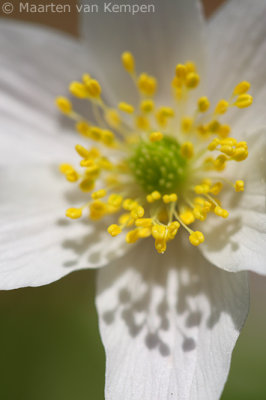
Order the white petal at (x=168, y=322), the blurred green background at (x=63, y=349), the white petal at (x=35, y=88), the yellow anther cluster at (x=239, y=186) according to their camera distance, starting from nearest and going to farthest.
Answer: the white petal at (x=168, y=322), the yellow anther cluster at (x=239, y=186), the white petal at (x=35, y=88), the blurred green background at (x=63, y=349)

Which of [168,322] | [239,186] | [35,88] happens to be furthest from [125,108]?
[168,322]

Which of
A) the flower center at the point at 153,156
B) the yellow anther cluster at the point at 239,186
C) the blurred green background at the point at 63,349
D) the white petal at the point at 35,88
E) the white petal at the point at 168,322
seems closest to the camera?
the white petal at the point at 168,322

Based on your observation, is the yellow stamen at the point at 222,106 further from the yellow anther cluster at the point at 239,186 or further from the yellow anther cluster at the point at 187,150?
the yellow anther cluster at the point at 239,186

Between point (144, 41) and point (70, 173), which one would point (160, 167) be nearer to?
point (70, 173)

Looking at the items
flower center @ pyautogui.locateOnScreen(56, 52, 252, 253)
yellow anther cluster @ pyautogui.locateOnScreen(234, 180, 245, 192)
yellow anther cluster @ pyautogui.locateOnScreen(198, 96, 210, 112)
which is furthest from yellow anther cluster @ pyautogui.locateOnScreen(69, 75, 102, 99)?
yellow anther cluster @ pyautogui.locateOnScreen(234, 180, 245, 192)

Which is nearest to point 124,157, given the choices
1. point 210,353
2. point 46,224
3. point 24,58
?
point 46,224

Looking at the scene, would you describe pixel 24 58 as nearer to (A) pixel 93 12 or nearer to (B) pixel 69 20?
(A) pixel 93 12

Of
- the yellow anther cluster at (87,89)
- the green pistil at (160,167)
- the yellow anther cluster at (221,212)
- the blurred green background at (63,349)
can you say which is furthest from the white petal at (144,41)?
the blurred green background at (63,349)
